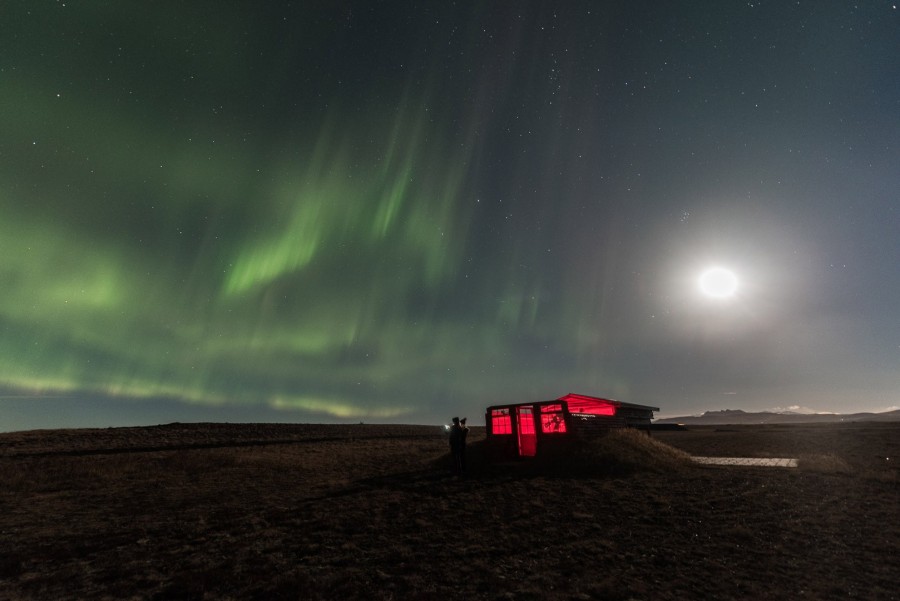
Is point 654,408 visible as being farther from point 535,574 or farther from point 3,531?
point 3,531

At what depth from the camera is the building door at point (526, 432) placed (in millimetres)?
20628

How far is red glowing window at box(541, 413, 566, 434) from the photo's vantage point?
21.2m

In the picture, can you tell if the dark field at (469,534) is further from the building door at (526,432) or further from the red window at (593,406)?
the red window at (593,406)

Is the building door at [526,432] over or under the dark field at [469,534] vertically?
over

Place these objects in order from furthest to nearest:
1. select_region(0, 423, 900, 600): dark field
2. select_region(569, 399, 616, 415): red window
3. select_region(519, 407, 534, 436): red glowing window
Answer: select_region(569, 399, 616, 415): red window < select_region(519, 407, 534, 436): red glowing window < select_region(0, 423, 900, 600): dark field

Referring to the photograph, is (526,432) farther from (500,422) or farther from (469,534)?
(469,534)

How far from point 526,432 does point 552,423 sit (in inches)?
58.5

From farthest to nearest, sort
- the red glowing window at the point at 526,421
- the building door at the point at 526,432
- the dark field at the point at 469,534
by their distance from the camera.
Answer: the red glowing window at the point at 526,421
the building door at the point at 526,432
the dark field at the point at 469,534

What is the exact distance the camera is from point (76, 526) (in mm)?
11242

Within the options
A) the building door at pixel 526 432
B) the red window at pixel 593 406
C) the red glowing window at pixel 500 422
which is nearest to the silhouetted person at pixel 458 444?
the building door at pixel 526 432

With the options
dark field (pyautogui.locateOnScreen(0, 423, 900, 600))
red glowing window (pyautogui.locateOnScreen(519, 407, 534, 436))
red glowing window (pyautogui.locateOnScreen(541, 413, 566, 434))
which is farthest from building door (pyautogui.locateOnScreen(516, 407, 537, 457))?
dark field (pyautogui.locateOnScreen(0, 423, 900, 600))

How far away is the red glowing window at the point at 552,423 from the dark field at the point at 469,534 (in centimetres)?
296

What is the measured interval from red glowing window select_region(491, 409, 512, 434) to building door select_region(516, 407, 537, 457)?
674mm

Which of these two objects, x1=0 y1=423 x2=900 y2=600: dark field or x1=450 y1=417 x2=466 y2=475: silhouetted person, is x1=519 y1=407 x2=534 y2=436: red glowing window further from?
x1=450 y1=417 x2=466 y2=475: silhouetted person
